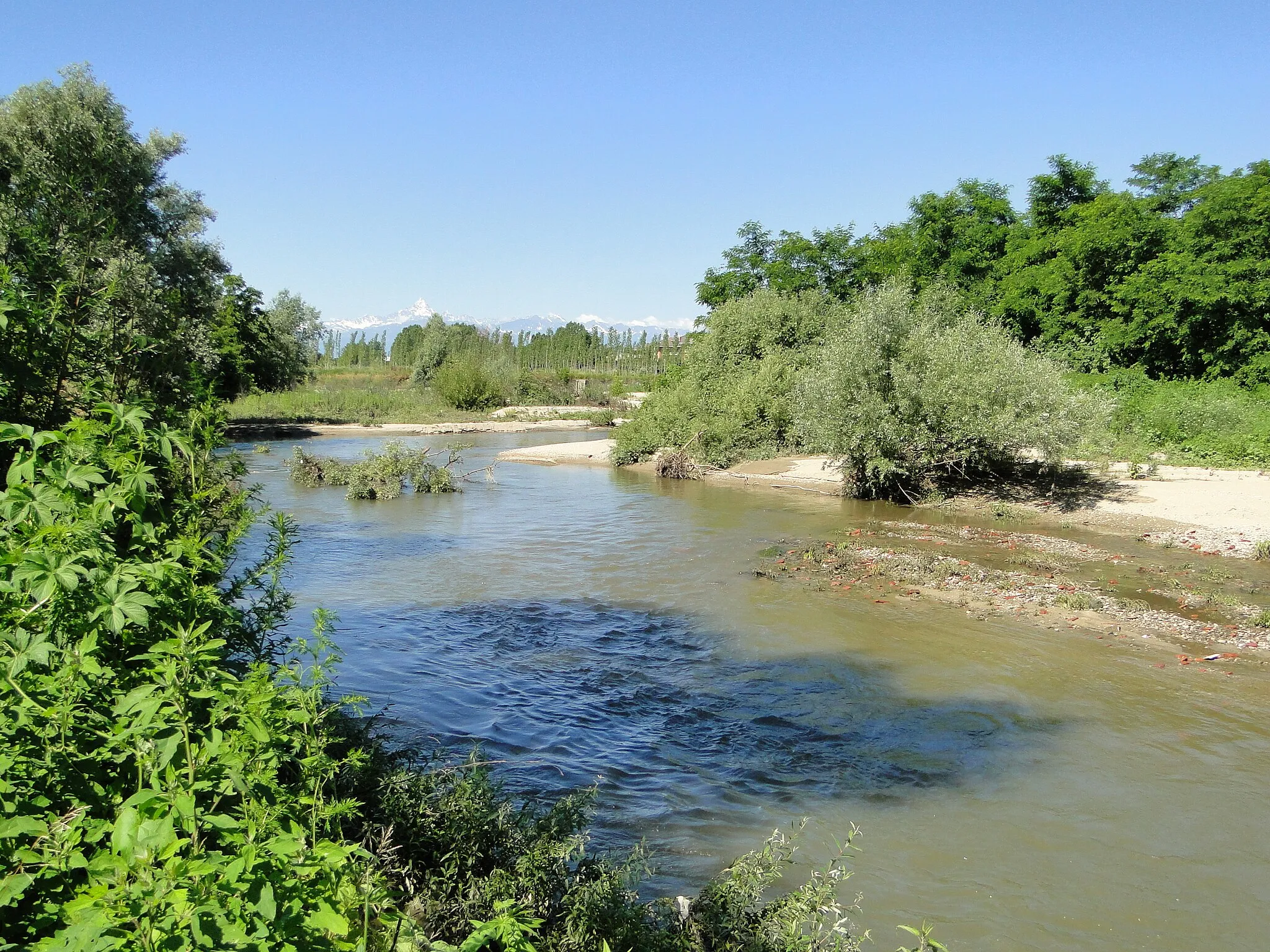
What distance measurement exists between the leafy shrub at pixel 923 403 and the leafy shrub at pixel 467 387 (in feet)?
150

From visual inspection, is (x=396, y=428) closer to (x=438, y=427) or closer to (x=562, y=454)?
(x=438, y=427)

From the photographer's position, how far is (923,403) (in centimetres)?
2181

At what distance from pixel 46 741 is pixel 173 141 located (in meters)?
35.4

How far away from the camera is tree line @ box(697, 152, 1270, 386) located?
3091 cm

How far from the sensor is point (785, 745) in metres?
8.28

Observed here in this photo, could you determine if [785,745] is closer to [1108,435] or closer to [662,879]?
[662,879]

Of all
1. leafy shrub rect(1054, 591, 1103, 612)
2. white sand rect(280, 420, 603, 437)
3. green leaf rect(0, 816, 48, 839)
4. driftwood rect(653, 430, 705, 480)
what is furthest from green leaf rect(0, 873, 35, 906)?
white sand rect(280, 420, 603, 437)

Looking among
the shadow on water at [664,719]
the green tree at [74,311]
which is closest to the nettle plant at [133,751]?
the green tree at [74,311]

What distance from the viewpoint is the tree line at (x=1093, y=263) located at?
101ft

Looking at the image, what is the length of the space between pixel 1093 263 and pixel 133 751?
135 ft

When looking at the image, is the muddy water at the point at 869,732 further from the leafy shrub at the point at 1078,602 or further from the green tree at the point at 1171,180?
the green tree at the point at 1171,180

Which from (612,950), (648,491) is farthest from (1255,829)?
(648,491)

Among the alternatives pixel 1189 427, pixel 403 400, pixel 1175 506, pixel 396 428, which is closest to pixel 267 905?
pixel 1175 506

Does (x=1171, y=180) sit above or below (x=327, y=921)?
above
